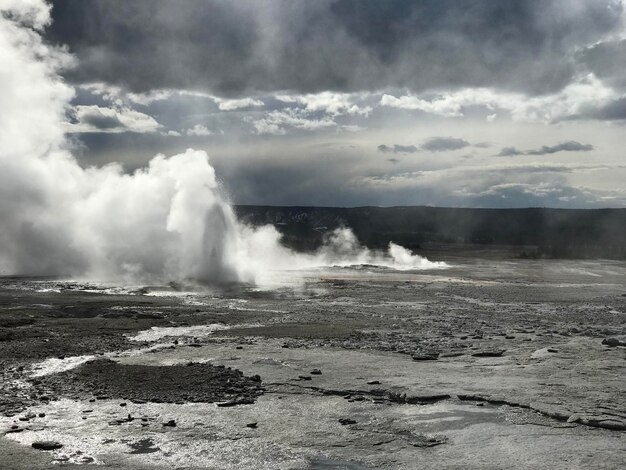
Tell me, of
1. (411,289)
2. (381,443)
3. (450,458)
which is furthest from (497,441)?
(411,289)

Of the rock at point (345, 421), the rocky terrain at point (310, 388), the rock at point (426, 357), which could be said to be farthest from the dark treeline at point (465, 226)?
the rock at point (345, 421)

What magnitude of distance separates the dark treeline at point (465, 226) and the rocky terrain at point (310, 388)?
64765 mm

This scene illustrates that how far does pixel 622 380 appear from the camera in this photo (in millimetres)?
11688

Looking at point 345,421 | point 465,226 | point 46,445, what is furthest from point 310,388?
point 465,226

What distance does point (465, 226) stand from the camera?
144 meters

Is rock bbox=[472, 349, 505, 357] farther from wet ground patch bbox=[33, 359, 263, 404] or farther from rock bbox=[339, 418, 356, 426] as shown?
rock bbox=[339, 418, 356, 426]

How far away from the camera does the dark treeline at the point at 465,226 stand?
100m

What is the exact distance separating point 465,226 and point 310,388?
137 m

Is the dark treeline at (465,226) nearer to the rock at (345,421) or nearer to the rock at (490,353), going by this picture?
the rock at (490,353)

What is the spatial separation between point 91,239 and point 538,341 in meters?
31.1

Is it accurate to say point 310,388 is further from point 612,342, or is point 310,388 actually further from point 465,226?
point 465,226

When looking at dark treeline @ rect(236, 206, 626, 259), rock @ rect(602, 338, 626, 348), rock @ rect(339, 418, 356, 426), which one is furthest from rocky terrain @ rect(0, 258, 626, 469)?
dark treeline @ rect(236, 206, 626, 259)

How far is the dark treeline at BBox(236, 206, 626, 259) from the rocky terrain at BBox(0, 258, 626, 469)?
212 feet

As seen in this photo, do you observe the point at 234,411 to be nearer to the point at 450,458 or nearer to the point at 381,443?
the point at 381,443
